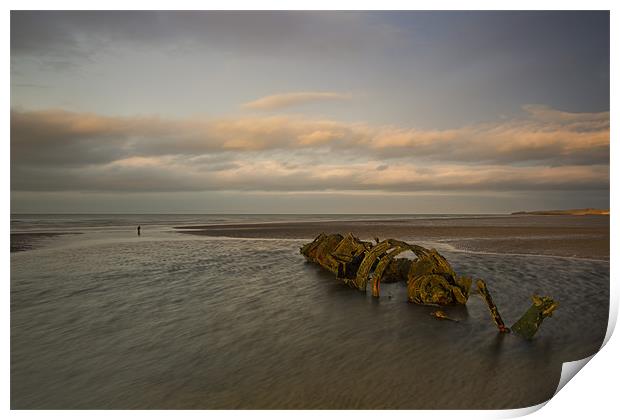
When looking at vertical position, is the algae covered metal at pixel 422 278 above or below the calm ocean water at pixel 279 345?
above

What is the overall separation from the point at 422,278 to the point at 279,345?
372 cm

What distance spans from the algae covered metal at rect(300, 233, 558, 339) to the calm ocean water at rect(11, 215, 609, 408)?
0.27 m

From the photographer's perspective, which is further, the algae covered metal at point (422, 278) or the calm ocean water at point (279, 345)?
the algae covered metal at point (422, 278)

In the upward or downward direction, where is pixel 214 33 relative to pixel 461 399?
upward

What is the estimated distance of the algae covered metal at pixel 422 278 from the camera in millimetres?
5859

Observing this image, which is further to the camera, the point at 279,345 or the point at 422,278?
the point at 422,278

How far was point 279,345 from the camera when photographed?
586 cm

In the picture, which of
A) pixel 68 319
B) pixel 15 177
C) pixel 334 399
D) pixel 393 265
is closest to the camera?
pixel 334 399

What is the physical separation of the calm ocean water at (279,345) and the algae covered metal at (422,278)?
272 mm

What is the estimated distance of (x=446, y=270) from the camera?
25.7 feet
